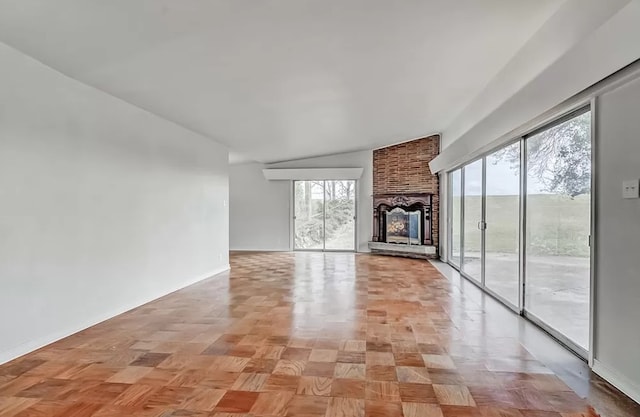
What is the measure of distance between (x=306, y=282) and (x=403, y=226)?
4164mm

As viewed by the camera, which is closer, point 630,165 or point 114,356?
point 630,165

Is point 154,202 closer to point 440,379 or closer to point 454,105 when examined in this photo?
point 440,379

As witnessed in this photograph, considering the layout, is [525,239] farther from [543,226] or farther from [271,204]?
[271,204]

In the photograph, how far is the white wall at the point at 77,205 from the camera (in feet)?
9.99

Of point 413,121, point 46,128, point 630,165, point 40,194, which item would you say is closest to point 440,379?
point 630,165

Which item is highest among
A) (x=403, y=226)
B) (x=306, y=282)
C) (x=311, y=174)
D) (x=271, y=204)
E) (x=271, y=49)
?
(x=271, y=49)

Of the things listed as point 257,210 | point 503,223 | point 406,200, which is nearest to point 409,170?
point 406,200

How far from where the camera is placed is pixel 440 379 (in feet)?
8.77

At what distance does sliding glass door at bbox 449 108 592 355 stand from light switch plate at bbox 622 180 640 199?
1.96ft

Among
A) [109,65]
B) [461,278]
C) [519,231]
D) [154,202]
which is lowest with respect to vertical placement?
[461,278]

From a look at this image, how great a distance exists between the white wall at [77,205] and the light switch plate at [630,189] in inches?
165

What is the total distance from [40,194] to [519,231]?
459 centimetres

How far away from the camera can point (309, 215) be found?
10.7 m

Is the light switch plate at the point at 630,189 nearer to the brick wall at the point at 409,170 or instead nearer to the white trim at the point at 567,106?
the white trim at the point at 567,106
